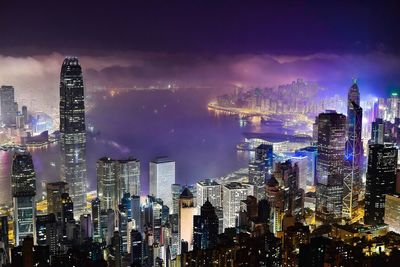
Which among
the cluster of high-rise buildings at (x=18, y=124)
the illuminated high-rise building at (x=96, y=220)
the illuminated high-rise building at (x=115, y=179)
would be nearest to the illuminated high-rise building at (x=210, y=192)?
the illuminated high-rise building at (x=115, y=179)

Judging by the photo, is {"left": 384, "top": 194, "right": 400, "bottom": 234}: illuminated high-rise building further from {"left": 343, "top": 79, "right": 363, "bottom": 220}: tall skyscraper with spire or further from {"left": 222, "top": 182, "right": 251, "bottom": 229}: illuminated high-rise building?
{"left": 222, "top": 182, "right": 251, "bottom": 229}: illuminated high-rise building

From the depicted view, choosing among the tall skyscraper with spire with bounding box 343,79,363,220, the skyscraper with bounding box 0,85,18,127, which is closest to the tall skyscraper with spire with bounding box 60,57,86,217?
the skyscraper with bounding box 0,85,18,127

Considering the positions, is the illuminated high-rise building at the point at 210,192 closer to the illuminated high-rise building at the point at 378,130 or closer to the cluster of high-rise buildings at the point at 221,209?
the cluster of high-rise buildings at the point at 221,209

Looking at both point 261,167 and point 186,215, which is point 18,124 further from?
point 261,167

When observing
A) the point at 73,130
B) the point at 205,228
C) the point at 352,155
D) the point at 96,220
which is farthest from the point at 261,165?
the point at 73,130

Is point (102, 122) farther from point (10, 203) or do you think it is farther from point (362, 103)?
point (362, 103)
